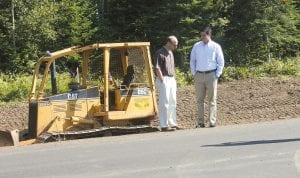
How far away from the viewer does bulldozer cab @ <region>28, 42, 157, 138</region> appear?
13336mm

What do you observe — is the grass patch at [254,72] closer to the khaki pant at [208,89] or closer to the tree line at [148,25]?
the tree line at [148,25]

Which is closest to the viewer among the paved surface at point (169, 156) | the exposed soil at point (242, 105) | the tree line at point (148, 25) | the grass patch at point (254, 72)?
the paved surface at point (169, 156)

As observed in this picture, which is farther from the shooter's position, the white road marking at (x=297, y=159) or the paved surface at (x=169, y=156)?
the white road marking at (x=297, y=159)

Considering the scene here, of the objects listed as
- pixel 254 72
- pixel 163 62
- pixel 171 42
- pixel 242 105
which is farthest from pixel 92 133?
pixel 254 72

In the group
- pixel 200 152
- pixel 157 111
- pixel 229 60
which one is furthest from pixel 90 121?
pixel 229 60

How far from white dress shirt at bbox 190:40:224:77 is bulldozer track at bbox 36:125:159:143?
1716 millimetres

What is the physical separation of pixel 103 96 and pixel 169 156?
4.20 metres

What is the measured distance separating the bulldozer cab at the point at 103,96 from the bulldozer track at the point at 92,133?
0.22 m

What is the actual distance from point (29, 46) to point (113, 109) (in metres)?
17.4

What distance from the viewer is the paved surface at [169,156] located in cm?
870

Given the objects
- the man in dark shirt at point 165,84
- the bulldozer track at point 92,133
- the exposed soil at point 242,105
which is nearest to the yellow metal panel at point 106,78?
the bulldozer track at point 92,133

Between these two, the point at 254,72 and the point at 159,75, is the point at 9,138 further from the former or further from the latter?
the point at 254,72

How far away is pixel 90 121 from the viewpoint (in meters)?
13.6

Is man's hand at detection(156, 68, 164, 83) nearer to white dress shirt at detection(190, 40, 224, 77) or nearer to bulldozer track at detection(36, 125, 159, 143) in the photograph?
white dress shirt at detection(190, 40, 224, 77)
